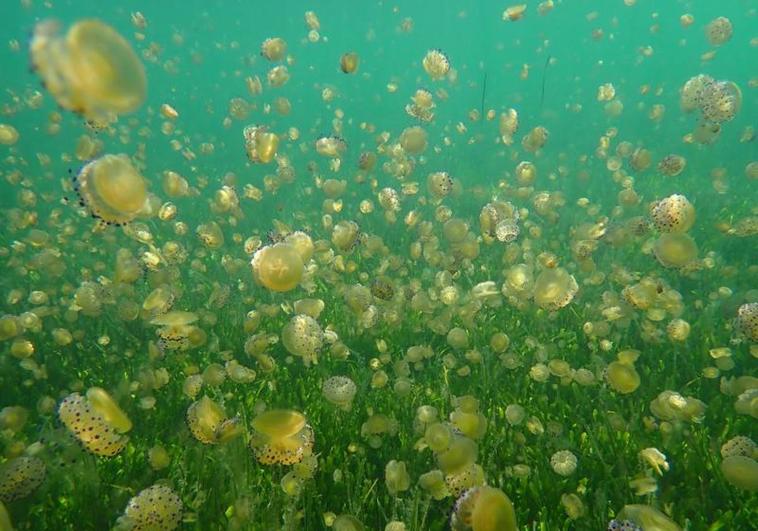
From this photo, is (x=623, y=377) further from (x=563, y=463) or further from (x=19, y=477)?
(x=19, y=477)

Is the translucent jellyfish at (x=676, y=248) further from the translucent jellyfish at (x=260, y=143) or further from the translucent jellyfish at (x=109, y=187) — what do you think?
the translucent jellyfish at (x=109, y=187)

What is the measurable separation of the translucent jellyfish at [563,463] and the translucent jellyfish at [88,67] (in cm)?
351

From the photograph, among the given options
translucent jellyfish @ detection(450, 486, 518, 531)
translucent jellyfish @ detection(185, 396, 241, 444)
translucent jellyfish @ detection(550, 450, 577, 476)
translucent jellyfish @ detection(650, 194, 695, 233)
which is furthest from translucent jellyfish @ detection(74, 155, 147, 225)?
translucent jellyfish @ detection(650, 194, 695, 233)

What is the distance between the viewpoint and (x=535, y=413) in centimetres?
417

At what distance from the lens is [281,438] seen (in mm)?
2848

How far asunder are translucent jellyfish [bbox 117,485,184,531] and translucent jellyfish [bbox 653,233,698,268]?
4645mm

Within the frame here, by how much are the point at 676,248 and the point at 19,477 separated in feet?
18.0

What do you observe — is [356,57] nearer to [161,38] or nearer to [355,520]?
[355,520]

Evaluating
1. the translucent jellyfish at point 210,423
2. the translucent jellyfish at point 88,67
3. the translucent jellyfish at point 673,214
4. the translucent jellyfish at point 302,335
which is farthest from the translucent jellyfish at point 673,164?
the translucent jellyfish at point 88,67

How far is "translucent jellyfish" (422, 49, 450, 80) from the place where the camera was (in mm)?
7000

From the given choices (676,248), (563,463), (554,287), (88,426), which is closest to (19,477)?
(88,426)

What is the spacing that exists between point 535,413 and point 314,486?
205 centimetres

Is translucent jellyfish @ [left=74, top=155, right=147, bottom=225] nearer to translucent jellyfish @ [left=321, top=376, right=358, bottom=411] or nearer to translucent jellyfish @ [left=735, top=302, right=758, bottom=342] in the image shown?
translucent jellyfish @ [left=321, top=376, right=358, bottom=411]

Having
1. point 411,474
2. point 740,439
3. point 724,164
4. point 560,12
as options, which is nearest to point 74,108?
point 411,474
